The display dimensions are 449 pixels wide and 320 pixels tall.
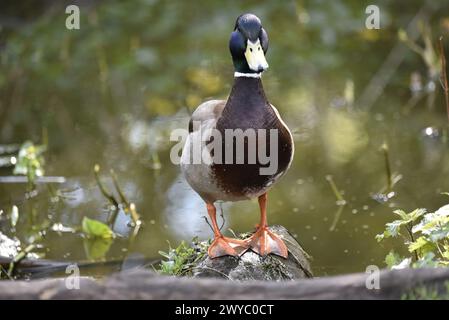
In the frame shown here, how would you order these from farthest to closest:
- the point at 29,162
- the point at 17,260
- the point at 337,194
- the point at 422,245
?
the point at 29,162, the point at 337,194, the point at 17,260, the point at 422,245

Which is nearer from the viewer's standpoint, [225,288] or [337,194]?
[225,288]

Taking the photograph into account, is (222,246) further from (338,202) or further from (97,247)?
(338,202)

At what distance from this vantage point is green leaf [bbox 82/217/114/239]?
4832mm

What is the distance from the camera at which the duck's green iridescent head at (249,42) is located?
3289mm

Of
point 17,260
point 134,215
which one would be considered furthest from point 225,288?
point 134,215

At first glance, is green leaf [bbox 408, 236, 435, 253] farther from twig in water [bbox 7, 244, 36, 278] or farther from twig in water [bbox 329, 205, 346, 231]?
twig in water [bbox 7, 244, 36, 278]

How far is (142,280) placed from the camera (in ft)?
8.00

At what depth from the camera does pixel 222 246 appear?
137 inches

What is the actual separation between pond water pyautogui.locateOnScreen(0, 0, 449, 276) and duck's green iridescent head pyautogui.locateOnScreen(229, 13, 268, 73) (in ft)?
5.01

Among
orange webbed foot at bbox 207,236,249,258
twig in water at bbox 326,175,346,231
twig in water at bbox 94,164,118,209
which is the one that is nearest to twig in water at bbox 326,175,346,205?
twig in water at bbox 326,175,346,231

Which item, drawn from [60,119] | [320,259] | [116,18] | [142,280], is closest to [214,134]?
[142,280]

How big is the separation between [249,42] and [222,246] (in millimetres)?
881

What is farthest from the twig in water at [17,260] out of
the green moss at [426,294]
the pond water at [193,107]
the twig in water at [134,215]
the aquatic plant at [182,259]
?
the green moss at [426,294]
